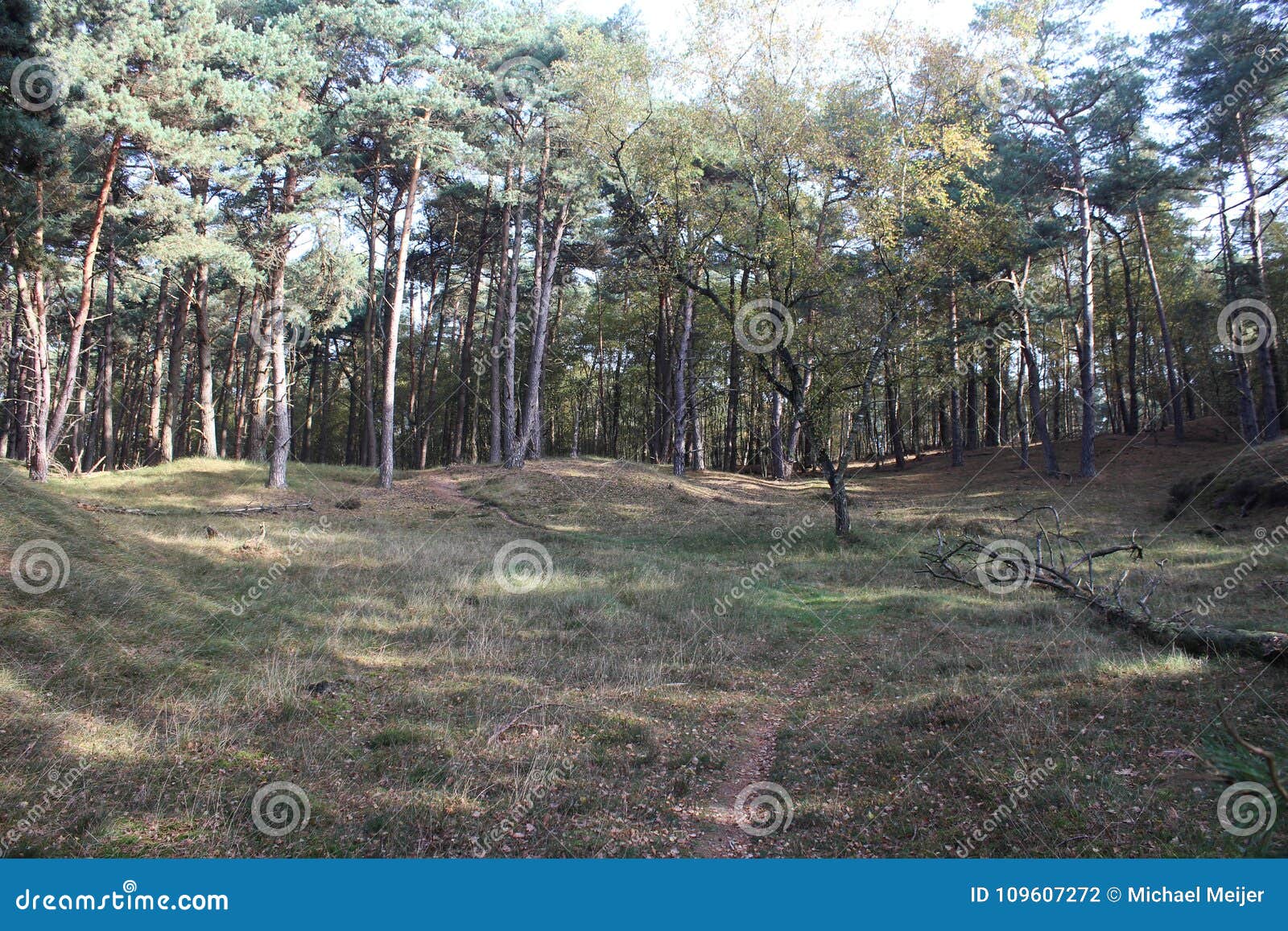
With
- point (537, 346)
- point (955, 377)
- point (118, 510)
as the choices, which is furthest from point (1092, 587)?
point (537, 346)

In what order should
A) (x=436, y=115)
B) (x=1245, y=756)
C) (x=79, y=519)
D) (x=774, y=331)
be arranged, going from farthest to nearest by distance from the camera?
1. (x=436, y=115)
2. (x=774, y=331)
3. (x=79, y=519)
4. (x=1245, y=756)

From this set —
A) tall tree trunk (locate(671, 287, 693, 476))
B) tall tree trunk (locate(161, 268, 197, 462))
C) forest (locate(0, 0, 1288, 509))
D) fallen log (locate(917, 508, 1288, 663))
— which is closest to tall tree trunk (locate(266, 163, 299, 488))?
forest (locate(0, 0, 1288, 509))

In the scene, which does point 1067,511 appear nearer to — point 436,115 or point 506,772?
point 506,772

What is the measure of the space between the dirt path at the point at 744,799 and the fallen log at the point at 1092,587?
4.28 metres

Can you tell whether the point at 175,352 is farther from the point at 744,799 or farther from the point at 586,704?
the point at 744,799

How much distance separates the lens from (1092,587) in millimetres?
8945

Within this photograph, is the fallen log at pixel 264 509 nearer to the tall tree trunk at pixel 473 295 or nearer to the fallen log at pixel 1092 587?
the tall tree trunk at pixel 473 295

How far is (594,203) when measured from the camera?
2812 cm

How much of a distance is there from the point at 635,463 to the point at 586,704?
2354cm

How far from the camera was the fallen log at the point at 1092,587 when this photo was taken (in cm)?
617

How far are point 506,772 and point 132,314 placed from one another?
119 ft

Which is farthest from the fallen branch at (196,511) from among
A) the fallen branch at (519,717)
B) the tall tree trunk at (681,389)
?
the tall tree trunk at (681,389)

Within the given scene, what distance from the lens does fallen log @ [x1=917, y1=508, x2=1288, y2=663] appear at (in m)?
6.17

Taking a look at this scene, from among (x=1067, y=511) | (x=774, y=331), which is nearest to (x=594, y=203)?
(x=774, y=331)
